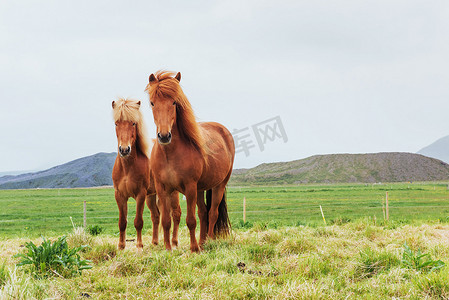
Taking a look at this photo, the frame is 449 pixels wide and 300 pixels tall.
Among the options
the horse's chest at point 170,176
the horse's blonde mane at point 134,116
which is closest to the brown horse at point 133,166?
the horse's blonde mane at point 134,116

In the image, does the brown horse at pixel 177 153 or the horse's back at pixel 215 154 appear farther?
the horse's back at pixel 215 154

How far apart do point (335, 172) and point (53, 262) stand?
464 feet

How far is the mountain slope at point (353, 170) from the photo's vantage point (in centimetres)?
12662

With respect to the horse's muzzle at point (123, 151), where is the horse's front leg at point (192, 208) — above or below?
below

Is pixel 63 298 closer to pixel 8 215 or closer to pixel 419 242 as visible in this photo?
pixel 419 242

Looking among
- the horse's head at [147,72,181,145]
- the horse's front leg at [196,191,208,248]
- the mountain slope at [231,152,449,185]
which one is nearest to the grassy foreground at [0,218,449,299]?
the horse's front leg at [196,191,208,248]

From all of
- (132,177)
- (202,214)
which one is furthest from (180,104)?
(202,214)

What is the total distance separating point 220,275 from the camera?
165 inches

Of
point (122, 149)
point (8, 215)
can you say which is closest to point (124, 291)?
point (122, 149)

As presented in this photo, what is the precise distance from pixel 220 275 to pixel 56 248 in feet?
7.49

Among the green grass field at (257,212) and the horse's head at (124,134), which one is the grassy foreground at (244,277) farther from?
the green grass field at (257,212)

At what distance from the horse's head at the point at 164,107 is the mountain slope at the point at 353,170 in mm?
111759

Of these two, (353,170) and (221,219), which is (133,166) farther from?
(353,170)

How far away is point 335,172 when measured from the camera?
137 m
